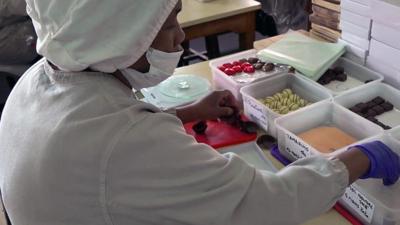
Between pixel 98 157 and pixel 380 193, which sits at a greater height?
pixel 98 157

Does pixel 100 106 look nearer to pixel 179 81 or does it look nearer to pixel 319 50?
pixel 179 81

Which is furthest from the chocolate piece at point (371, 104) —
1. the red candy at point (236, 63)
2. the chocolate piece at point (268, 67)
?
the red candy at point (236, 63)

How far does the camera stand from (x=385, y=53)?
1282 mm

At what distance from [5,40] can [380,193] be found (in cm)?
191

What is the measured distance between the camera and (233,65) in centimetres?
146

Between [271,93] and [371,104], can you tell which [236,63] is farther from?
[371,104]

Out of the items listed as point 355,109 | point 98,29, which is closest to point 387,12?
point 355,109

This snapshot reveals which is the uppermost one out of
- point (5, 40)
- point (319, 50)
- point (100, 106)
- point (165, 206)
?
point (100, 106)

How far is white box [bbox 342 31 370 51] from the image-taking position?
1.35 meters

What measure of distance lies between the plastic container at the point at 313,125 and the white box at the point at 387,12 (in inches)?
10.6

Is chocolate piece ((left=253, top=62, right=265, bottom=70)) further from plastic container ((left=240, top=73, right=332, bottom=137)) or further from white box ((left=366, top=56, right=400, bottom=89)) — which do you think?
white box ((left=366, top=56, right=400, bottom=89))

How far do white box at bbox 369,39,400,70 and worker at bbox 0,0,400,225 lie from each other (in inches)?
22.6

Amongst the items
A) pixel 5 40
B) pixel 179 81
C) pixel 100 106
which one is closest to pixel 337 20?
pixel 179 81

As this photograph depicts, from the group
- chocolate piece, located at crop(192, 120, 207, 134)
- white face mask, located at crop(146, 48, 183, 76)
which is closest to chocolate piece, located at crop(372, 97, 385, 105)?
chocolate piece, located at crop(192, 120, 207, 134)
